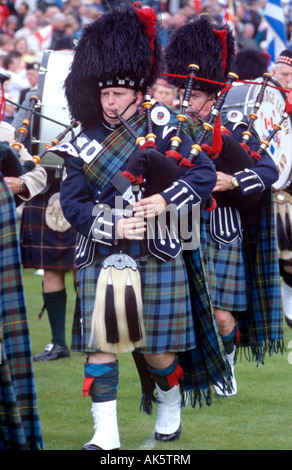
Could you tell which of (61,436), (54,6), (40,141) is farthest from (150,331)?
(54,6)

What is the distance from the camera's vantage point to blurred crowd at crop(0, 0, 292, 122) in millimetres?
12086

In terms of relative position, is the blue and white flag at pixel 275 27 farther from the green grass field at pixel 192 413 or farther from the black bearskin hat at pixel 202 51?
the black bearskin hat at pixel 202 51

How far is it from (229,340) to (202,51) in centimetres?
156

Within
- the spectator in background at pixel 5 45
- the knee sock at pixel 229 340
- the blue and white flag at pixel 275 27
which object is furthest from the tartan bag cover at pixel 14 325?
the spectator in background at pixel 5 45

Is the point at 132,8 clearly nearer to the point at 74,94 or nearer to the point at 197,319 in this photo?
the point at 74,94

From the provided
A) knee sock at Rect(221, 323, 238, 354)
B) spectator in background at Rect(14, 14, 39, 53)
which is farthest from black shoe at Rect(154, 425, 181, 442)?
spectator in background at Rect(14, 14, 39, 53)

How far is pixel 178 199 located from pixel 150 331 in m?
0.59

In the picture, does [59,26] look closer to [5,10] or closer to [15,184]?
[5,10]

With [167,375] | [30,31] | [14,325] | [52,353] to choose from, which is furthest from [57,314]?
[30,31]

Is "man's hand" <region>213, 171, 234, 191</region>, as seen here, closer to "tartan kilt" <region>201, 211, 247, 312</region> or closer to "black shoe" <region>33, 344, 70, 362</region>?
"tartan kilt" <region>201, 211, 247, 312</region>

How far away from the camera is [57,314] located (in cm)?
630

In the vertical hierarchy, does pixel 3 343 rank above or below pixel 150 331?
above

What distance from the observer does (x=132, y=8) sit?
4184mm

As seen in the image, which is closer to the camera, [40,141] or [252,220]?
[252,220]
